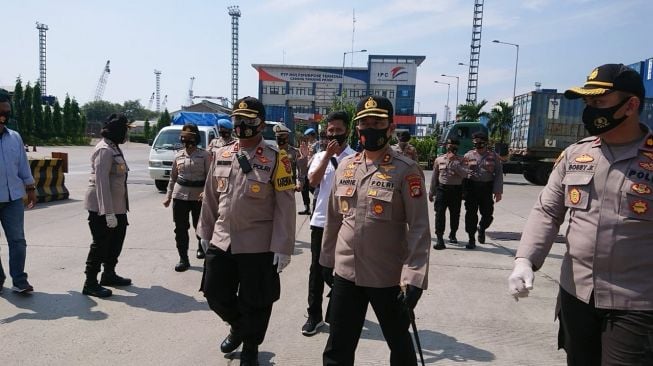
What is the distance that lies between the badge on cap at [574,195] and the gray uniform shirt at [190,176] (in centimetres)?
482

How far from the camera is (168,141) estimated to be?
15039 mm

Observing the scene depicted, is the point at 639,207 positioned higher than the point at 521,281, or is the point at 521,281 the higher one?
the point at 639,207

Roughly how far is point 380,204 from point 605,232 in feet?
3.76

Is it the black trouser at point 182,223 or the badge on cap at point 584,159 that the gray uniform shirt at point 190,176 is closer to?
the black trouser at point 182,223

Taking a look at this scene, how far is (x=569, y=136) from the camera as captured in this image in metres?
19.3

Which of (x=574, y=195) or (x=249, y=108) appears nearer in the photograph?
(x=574, y=195)

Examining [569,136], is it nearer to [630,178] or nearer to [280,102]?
[630,178]

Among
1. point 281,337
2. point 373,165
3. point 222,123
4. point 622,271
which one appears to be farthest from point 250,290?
point 222,123

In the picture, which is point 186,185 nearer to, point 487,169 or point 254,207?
point 254,207

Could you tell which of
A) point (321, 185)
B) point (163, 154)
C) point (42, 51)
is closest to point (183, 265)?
point (321, 185)

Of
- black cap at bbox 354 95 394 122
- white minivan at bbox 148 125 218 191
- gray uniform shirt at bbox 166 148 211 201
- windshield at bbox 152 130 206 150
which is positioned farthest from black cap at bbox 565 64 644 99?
windshield at bbox 152 130 206 150

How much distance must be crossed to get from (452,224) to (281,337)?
499 cm

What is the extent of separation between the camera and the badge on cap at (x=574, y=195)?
7.84 feet

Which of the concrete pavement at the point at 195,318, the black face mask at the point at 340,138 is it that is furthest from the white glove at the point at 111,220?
the black face mask at the point at 340,138
